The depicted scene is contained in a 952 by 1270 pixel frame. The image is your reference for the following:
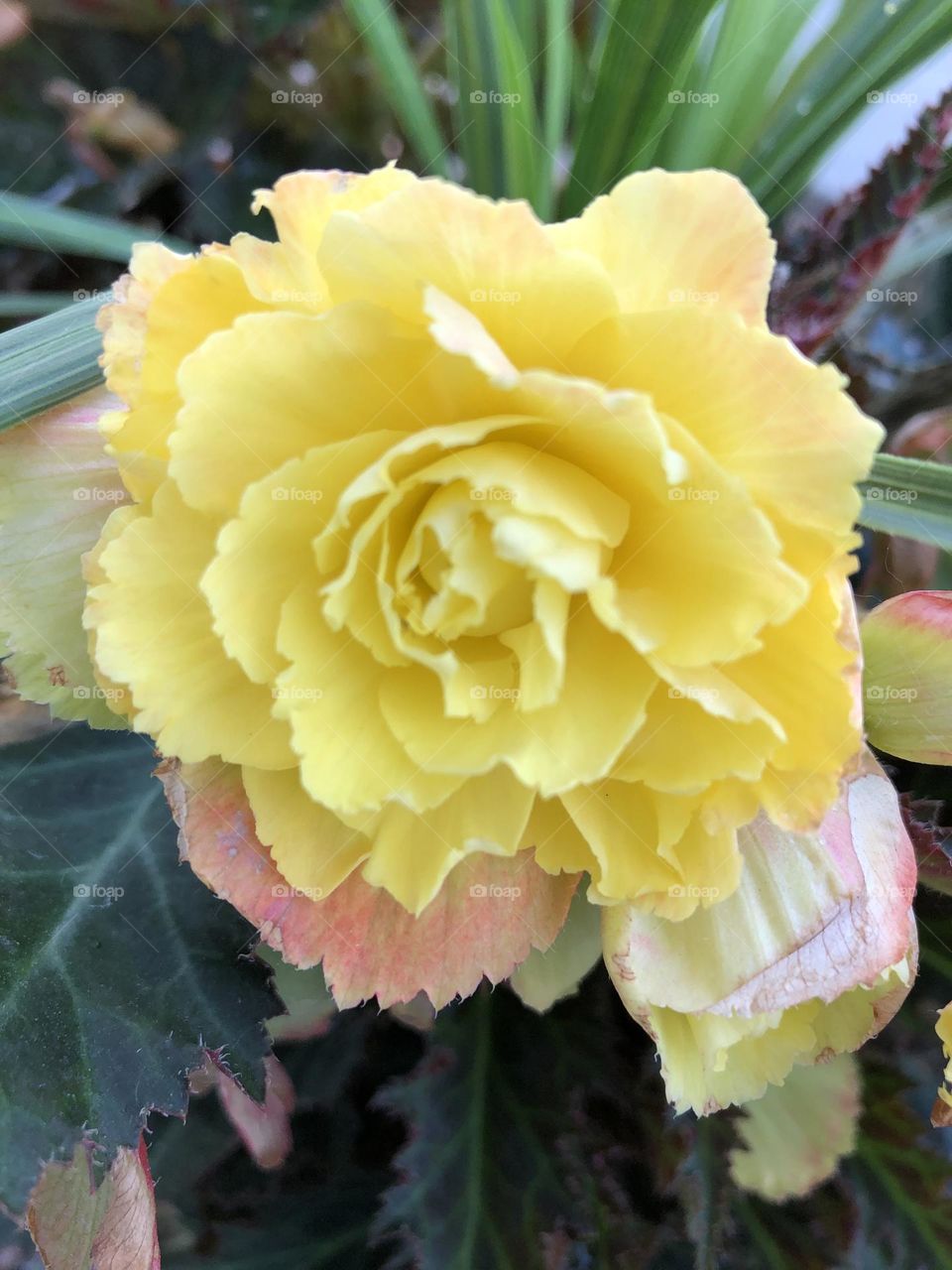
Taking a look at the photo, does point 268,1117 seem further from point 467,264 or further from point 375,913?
point 467,264

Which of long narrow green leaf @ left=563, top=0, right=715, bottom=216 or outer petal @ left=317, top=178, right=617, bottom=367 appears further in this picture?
long narrow green leaf @ left=563, top=0, right=715, bottom=216

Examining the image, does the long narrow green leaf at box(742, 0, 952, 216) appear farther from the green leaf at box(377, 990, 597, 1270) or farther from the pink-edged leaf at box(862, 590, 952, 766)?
the green leaf at box(377, 990, 597, 1270)

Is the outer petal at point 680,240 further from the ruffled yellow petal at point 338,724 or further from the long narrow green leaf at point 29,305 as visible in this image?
the long narrow green leaf at point 29,305

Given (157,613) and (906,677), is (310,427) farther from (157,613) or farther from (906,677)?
(906,677)
